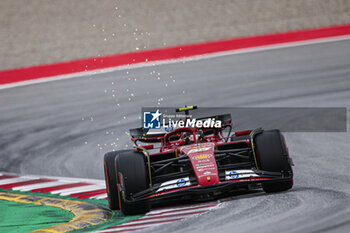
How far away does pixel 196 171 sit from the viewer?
7762 millimetres

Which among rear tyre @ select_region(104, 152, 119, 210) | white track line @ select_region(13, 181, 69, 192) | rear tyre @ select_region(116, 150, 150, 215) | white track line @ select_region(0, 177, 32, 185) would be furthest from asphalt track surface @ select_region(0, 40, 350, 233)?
rear tyre @ select_region(104, 152, 119, 210)

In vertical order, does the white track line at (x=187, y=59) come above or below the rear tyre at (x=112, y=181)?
above

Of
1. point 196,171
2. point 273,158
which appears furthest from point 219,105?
point 196,171

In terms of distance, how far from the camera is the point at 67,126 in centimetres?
1562

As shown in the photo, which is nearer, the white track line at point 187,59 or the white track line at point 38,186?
the white track line at point 38,186

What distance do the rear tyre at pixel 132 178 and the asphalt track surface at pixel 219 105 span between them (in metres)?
0.93

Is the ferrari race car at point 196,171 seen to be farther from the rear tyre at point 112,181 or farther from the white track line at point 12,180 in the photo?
the white track line at point 12,180

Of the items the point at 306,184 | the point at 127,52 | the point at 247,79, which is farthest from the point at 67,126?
the point at 306,184

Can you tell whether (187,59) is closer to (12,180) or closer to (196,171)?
(12,180)

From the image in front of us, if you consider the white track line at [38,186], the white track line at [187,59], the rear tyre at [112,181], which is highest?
the white track line at [187,59]

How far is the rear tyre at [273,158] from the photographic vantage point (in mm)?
7984

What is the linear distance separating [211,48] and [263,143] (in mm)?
14129

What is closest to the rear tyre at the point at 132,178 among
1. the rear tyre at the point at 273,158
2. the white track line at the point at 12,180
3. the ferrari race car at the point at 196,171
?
the ferrari race car at the point at 196,171

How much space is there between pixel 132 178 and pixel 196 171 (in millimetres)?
720
